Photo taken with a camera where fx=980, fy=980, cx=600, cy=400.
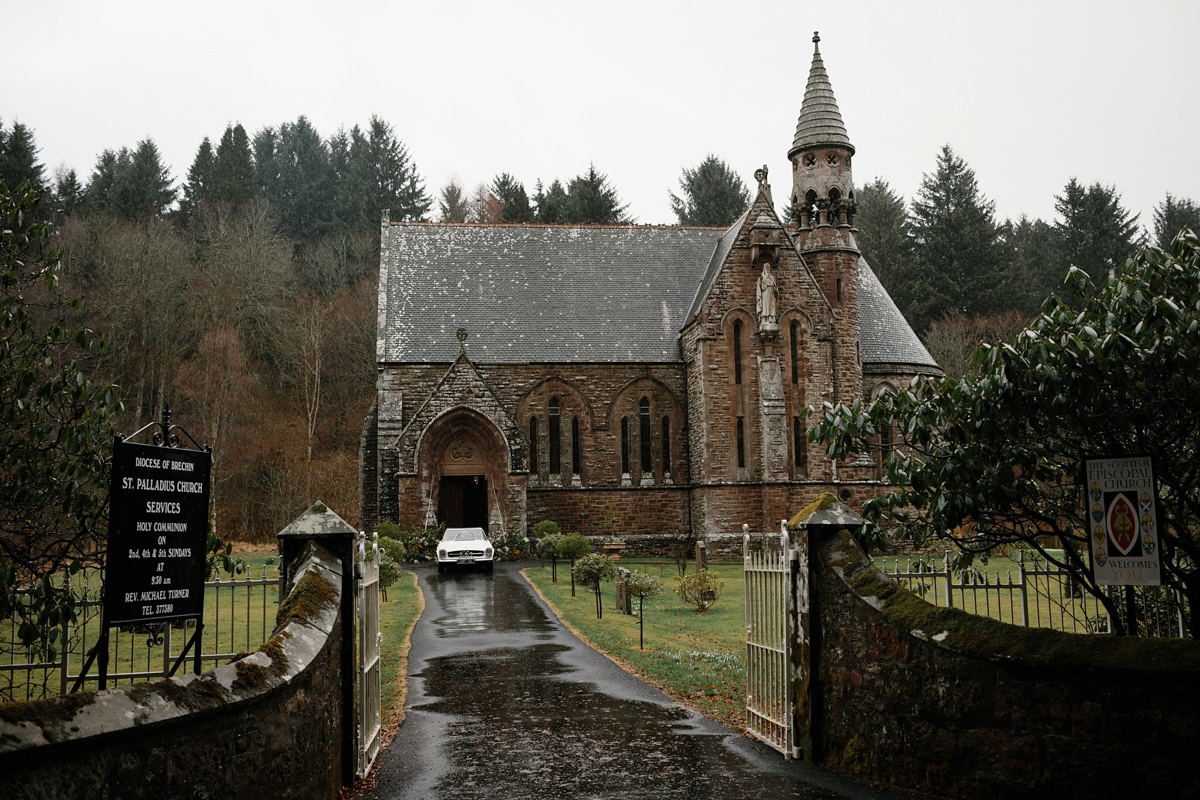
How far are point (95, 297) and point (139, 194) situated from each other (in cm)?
2347

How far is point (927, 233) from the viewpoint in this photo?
213 feet

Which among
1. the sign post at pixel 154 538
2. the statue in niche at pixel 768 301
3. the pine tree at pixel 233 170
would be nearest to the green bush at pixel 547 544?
the statue in niche at pixel 768 301

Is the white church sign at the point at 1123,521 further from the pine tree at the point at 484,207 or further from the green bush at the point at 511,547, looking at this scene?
the pine tree at the point at 484,207

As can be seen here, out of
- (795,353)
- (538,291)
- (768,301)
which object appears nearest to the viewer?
(768,301)

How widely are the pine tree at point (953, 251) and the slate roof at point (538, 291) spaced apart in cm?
2621

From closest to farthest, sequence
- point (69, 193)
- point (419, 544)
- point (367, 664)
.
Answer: point (367, 664), point (419, 544), point (69, 193)

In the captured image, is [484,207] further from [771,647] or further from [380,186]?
[771,647]

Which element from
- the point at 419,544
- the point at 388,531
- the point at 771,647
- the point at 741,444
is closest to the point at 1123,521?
the point at 771,647

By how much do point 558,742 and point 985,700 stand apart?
12.9ft

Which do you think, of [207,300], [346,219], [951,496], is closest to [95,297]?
[207,300]

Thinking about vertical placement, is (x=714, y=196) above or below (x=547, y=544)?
above

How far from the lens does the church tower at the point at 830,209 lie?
35.4 meters

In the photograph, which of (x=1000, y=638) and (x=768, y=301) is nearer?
(x=1000, y=638)

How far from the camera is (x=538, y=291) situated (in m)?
38.2
